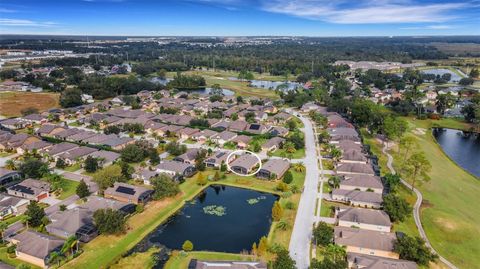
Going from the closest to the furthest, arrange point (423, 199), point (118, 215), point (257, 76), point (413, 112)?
point (118, 215) < point (423, 199) < point (413, 112) < point (257, 76)

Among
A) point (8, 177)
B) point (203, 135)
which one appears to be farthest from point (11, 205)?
point (203, 135)

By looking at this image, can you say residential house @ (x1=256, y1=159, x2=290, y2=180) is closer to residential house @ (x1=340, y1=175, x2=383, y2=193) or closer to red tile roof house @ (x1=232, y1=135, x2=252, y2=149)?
residential house @ (x1=340, y1=175, x2=383, y2=193)

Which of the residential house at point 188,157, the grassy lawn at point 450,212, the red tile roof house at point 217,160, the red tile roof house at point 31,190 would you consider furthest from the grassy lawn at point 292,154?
the red tile roof house at point 31,190

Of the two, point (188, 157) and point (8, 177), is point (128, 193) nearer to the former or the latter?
point (188, 157)

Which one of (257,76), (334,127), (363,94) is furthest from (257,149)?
(257,76)

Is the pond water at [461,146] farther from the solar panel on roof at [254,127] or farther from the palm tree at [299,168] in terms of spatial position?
the solar panel on roof at [254,127]

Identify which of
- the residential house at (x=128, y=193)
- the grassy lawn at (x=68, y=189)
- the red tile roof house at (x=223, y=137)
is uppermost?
A: the red tile roof house at (x=223, y=137)

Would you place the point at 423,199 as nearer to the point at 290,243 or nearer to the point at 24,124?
the point at 290,243
